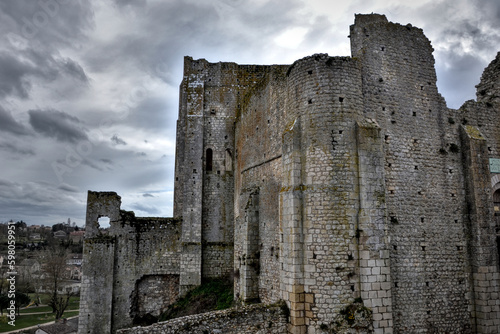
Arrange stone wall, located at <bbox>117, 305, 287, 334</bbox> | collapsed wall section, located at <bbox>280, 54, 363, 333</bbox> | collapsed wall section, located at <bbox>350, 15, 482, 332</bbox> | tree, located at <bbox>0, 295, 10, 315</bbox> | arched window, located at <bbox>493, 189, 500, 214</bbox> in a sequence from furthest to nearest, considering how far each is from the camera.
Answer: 1. tree, located at <bbox>0, 295, 10, 315</bbox>
2. arched window, located at <bbox>493, 189, 500, 214</bbox>
3. collapsed wall section, located at <bbox>350, 15, 482, 332</bbox>
4. stone wall, located at <bbox>117, 305, 287, 334</bbox>
5. collapsed wall section, located at <bbox>280, 54, 363, 333</bbox>

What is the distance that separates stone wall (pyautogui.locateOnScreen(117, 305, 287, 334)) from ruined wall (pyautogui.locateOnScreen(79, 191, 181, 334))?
393 inches

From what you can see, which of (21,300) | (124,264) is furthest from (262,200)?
(21,300)

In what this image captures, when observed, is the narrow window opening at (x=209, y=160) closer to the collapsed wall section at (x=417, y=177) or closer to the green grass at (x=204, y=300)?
the green grass at (x=204, y=300)

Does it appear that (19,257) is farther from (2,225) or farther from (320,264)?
(320,264)

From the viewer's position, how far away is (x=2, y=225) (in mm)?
61562

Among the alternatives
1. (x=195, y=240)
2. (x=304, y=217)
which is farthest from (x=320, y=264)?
(x=195, y=240)

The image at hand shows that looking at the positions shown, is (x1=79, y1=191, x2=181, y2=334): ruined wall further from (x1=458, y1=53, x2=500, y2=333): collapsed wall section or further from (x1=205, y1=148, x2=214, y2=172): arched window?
(x1=458, y1=53, x2=500, y2=333): collapsed wall section

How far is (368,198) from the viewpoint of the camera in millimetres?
10828

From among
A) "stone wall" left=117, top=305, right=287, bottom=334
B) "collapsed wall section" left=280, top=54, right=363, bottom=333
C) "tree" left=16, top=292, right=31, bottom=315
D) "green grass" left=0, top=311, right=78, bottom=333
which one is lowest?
"green grass" left=0, top=311, right=78, bottom=333

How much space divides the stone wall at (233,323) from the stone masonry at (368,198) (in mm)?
65

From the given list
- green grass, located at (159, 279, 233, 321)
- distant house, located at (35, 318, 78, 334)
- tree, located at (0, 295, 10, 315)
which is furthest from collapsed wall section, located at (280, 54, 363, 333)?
tree, located at (0, 295, 10, 315)

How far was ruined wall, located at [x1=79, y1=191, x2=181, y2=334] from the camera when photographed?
1983 cm

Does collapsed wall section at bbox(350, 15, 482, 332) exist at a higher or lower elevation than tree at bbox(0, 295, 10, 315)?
higher

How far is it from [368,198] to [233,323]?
574 cm
